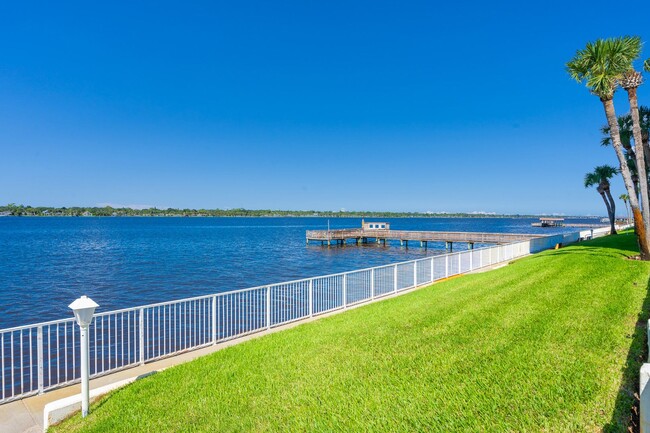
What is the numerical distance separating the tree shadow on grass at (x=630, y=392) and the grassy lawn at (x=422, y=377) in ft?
0.05

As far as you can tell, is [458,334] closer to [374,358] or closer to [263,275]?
[374,358]

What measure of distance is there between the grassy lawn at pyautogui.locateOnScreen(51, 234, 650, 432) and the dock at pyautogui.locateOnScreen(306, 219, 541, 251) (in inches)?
1488

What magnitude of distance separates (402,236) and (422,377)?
51011 mm

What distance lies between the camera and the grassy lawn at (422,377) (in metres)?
4.13

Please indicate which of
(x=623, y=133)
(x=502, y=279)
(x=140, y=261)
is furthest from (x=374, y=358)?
(x=140, y=261)

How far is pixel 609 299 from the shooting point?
27.2 feet

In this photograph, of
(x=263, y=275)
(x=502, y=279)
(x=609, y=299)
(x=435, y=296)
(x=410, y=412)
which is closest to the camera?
(x=410, y=412)

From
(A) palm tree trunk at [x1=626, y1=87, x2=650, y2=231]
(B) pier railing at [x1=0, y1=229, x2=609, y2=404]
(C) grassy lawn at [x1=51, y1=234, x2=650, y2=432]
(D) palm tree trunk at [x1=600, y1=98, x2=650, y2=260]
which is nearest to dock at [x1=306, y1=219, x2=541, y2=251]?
(B) pier railing at [x1=0, y1=229, x2=609, y2=404]

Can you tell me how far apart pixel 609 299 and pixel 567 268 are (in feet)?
16.4

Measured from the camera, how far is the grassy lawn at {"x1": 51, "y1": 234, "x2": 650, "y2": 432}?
13.5 feet

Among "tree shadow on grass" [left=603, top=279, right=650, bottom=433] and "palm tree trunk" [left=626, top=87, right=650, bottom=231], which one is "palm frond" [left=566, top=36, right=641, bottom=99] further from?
"tree shadow on grass" [left=603, top=279, right=650, bottom=433]

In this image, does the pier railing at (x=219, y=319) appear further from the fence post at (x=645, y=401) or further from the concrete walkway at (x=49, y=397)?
the fence post at (x=645, y=401)

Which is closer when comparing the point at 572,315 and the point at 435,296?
the point at 572,315

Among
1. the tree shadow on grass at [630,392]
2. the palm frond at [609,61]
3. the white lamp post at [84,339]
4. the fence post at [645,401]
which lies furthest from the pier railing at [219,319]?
the palm frond at [609,61]
